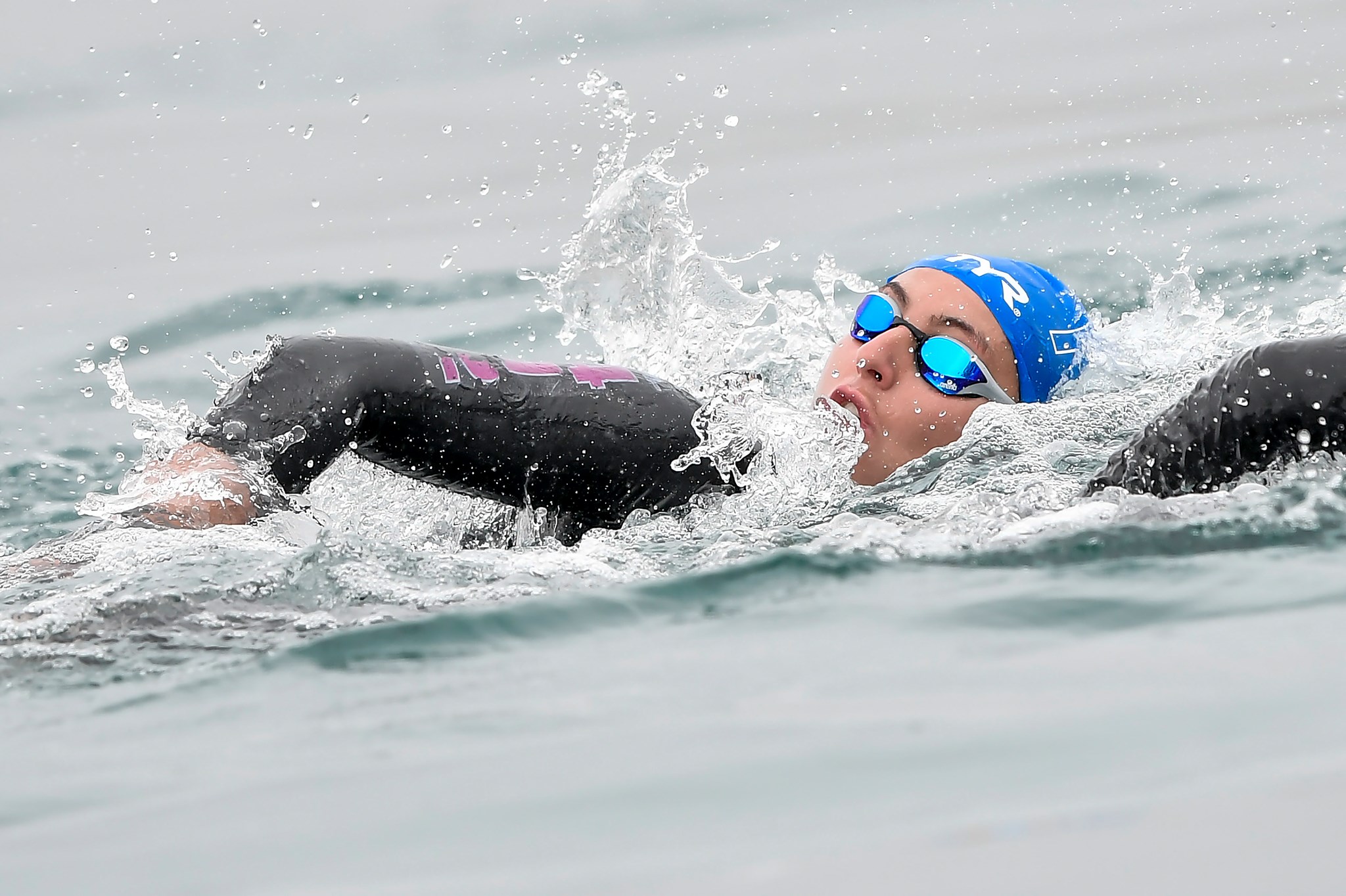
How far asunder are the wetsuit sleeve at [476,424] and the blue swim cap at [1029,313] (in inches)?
42.2

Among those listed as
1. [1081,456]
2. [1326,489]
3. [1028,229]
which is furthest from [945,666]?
[1028,229]

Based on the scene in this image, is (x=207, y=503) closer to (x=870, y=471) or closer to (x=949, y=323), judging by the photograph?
(x=870, y=471)

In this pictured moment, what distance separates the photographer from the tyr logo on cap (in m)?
4.41

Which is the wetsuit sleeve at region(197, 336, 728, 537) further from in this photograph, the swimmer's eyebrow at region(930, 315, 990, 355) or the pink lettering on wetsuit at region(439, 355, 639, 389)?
the swimmer's eyebrow at region(930, 315, 990, 355)

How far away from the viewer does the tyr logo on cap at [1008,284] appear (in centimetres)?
441

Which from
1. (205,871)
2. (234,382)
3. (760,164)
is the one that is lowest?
(205,871)

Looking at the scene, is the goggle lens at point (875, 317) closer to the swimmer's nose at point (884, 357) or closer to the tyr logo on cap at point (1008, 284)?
the swimmer's nose at point (884, 357)

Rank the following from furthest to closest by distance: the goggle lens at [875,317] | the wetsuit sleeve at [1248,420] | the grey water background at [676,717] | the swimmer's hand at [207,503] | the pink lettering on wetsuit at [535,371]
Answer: the goggle lens at [875,317]
the pink lettering on wetsuit at [535,371]
the swimmer's hand at [207,503]
the wetsuit sleeve at [1248,420]
the grey water background at [676,717]

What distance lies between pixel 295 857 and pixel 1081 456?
107 inches

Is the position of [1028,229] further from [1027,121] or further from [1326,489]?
[1326,489]

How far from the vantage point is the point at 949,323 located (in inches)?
169

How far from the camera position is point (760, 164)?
8430 mm

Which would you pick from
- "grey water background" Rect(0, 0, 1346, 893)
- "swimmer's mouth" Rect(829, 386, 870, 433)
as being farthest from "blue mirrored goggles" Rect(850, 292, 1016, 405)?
"grey water background" Rect(0, 0, 1346, 893)

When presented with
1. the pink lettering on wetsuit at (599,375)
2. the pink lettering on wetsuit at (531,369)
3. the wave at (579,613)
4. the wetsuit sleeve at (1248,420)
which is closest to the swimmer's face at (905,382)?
the pink lettering on wetsuit at (599,375)
